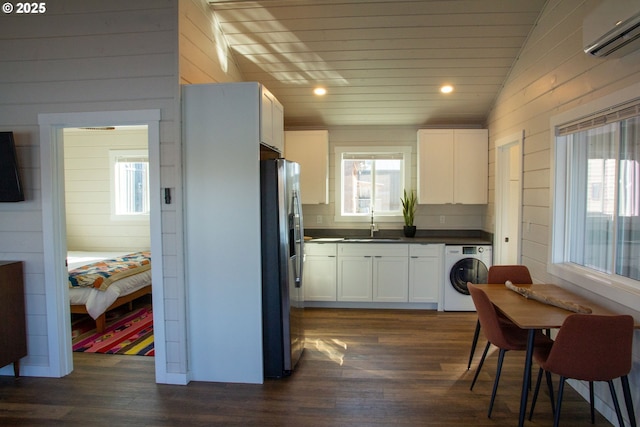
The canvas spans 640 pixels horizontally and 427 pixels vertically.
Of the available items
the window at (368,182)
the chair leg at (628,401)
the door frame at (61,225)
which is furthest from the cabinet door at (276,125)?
the chair leg at (628,401)

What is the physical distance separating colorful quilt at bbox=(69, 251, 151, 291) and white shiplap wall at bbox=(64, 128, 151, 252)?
966 mm

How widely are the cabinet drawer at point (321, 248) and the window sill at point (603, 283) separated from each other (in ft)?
7.88

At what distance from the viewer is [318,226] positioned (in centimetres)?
550

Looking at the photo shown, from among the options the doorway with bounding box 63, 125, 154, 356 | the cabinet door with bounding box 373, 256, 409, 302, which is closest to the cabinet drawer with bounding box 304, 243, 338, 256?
the cabinet door with bounding box 373, 256, 409, 302

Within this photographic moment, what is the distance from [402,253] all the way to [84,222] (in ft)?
15.7

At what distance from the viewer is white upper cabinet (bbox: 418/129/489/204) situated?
494 cm

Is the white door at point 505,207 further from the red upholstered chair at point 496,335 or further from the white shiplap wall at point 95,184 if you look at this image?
the white shiplap wall at point 95,184

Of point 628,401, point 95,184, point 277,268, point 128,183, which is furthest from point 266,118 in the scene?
point 95,184

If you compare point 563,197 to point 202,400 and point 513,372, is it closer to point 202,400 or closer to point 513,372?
point 513,372

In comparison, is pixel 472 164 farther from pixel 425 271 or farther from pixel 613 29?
pixel 613 29

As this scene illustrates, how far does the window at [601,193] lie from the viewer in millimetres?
2420

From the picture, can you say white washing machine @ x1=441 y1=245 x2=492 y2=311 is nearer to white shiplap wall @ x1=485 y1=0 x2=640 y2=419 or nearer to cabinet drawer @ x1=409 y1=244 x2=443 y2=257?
cabinet drawer @ x1=409 y1=244 x2=443 y2=257

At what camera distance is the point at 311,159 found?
5125 millimetres

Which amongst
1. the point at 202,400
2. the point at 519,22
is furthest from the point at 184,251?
the point at 519,22
